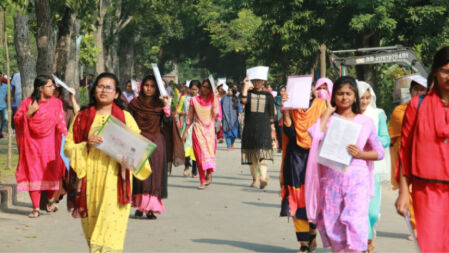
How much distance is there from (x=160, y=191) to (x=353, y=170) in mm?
4439

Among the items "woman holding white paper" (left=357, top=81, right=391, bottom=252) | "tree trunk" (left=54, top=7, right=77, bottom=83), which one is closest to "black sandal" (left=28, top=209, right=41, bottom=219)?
"woman holding white paper" (left=357, top=81, right=391, bottom=252)

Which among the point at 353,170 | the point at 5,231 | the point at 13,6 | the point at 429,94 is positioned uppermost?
the point at 13,6

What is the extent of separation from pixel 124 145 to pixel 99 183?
1.26 feet

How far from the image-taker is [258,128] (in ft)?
47.8

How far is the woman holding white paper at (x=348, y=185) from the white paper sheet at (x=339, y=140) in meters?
0.05

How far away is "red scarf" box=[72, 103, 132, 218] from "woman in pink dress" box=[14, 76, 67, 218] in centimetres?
397

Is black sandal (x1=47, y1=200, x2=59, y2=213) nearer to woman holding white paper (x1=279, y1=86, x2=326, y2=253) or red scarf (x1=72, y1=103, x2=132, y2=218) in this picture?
woman holding white paper (x1=279, y1=86, x2=326, y2=253)

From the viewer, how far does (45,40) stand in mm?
16500

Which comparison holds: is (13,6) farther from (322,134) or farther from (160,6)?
(160,6)

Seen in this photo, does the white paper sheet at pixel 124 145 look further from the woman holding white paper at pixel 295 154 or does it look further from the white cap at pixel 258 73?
the white cap at pixel 258 73

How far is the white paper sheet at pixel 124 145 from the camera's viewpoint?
6793 mm

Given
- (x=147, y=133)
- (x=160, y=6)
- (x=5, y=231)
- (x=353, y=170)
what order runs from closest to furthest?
(x=353, y=170) → (x=5, y=231) → (x=147, y=133) → (x=160, y=6)

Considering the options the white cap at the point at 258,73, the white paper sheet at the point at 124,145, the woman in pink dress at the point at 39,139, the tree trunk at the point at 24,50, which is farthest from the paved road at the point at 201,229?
the tree trunk at the point at 24,50

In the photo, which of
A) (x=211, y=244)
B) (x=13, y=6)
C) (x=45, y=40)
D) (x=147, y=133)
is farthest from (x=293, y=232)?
(x=45, y=40)
